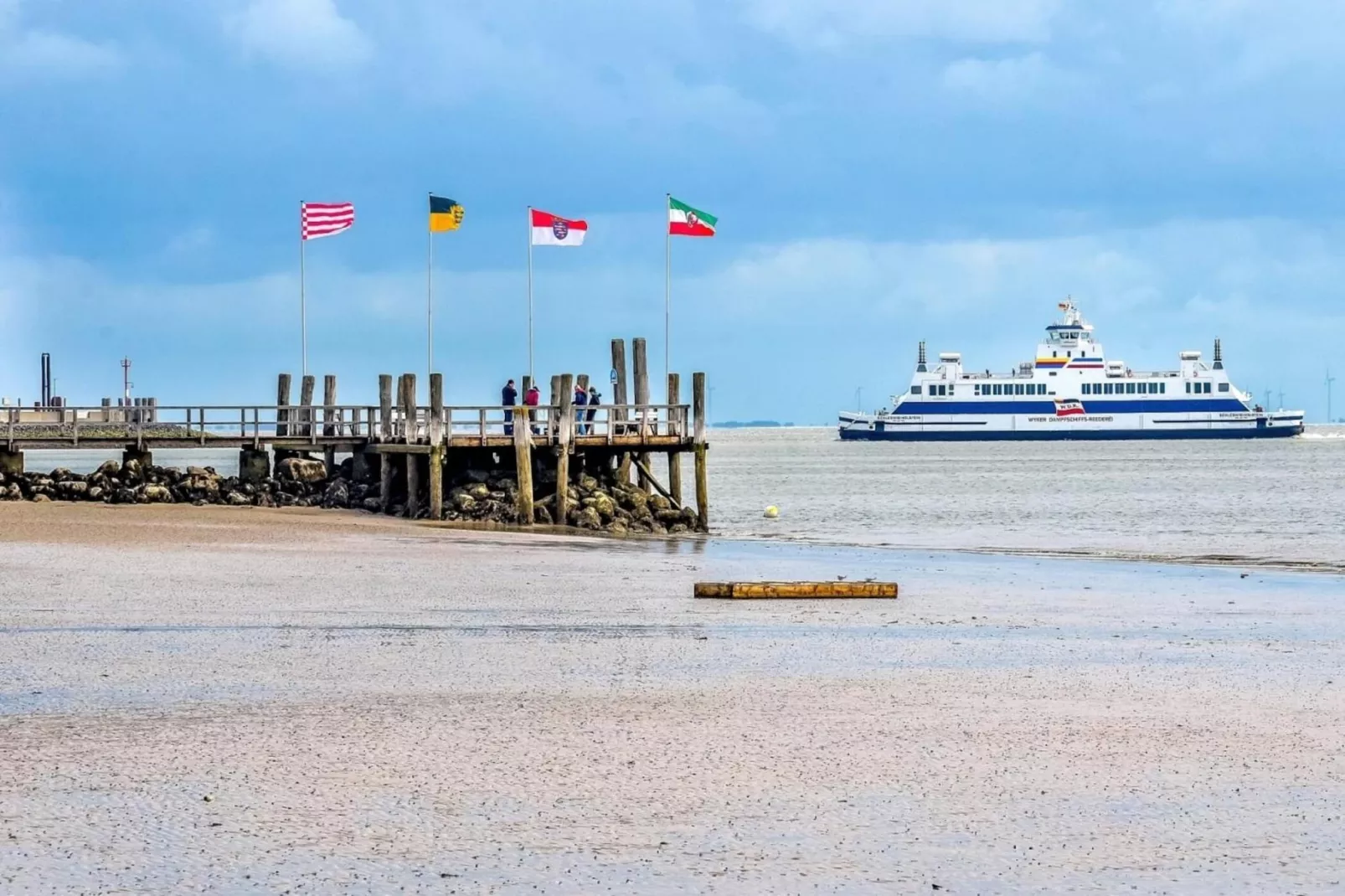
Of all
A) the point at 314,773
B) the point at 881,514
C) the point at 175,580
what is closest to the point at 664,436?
the point at 881,514

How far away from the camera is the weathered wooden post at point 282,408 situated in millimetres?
37784

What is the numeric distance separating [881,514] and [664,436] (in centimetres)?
1096

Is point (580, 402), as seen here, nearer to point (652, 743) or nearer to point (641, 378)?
point (641, 378)

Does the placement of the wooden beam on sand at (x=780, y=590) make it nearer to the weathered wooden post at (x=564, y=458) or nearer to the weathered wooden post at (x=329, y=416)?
the weathered wooden post at (x=564, y=458)

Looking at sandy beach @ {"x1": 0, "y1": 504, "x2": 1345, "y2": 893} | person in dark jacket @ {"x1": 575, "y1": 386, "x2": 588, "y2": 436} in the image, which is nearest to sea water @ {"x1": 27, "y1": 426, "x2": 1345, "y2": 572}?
person in dark jacket @ {"x1": 575, "y1": 386, "x2": 588, "y2": 436}

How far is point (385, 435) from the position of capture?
3575 cm

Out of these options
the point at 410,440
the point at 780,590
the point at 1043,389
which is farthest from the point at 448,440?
the point at 1043,389

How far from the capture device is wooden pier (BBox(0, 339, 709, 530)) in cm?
3266

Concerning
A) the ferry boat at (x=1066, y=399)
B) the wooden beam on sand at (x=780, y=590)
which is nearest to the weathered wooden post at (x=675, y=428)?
the wooden beam on sand at (x=780, y=590)

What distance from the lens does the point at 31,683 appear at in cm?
1077

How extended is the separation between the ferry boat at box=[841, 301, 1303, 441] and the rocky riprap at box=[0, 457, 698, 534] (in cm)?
10320

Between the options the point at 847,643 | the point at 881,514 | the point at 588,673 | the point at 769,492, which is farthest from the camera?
the point at 769,492

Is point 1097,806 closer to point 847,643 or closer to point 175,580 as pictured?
point 847,643

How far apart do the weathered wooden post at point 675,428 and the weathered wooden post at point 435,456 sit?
4736mm
